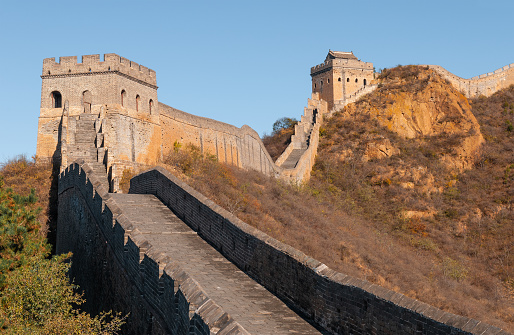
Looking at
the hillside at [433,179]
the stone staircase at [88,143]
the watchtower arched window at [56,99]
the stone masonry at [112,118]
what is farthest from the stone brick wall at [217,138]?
the hillside at [433,179]

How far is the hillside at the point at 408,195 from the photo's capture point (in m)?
25.9

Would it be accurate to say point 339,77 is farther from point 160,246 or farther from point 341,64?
point 160,246

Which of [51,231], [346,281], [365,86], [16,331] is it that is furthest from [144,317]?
[365,86]

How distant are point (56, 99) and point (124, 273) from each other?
15765 millimetres

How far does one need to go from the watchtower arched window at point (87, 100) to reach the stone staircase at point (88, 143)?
0.53 m

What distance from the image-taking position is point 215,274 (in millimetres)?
10969

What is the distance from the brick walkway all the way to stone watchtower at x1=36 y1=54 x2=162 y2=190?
341 inches

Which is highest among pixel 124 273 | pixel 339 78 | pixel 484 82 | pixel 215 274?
pixel 484 82

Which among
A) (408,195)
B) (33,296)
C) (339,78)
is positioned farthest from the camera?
(339,78)

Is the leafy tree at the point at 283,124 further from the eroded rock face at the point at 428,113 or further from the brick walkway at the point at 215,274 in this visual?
the brick walkway at the point at 215,274

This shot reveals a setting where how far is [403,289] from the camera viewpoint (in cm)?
2428

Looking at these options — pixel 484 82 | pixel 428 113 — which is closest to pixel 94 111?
pixel 428 113

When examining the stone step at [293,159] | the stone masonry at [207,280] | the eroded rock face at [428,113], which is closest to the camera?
the stone masonry at [207,280]

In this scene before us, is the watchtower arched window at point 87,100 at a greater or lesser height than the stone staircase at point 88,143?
greater
